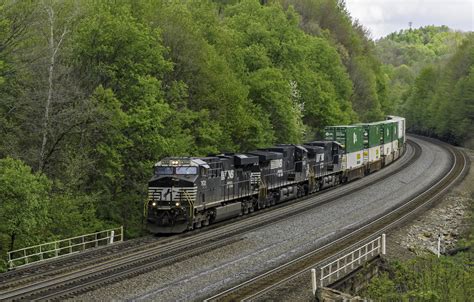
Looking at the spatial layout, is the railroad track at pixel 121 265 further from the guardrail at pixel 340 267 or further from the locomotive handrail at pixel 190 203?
the guardrail at pixel 340 267

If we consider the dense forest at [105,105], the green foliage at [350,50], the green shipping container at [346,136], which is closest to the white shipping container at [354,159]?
the green shipping container at [346,136]

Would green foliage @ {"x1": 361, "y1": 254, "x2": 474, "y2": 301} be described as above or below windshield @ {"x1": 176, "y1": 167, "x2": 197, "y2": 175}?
below

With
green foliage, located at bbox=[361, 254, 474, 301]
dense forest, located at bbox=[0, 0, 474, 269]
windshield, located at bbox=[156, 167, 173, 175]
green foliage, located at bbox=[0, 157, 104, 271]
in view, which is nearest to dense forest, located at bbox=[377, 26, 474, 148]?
dense forest, located at bbox=[0, 0, 474, 269]

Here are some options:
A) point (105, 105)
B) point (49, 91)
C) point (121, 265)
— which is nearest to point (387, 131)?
point (105, 105)

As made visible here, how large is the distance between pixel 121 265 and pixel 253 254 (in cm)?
534

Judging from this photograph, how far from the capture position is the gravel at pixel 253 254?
1902 centimetres

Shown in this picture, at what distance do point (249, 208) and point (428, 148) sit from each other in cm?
5475

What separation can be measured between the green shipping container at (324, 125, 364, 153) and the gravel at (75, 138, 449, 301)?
6263 mm

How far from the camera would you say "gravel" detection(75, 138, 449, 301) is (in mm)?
19016

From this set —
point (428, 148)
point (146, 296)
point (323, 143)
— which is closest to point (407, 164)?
point (323, 143)

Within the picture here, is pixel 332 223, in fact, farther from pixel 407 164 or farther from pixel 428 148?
pixel 428 148

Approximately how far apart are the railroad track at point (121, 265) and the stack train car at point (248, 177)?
1.22 meters

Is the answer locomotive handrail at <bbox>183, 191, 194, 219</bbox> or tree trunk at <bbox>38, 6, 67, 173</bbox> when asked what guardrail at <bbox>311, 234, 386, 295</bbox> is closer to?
locomotive handrail at <bbox>183, 191, 194, 219</bbox>

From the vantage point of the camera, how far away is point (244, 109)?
158ft
